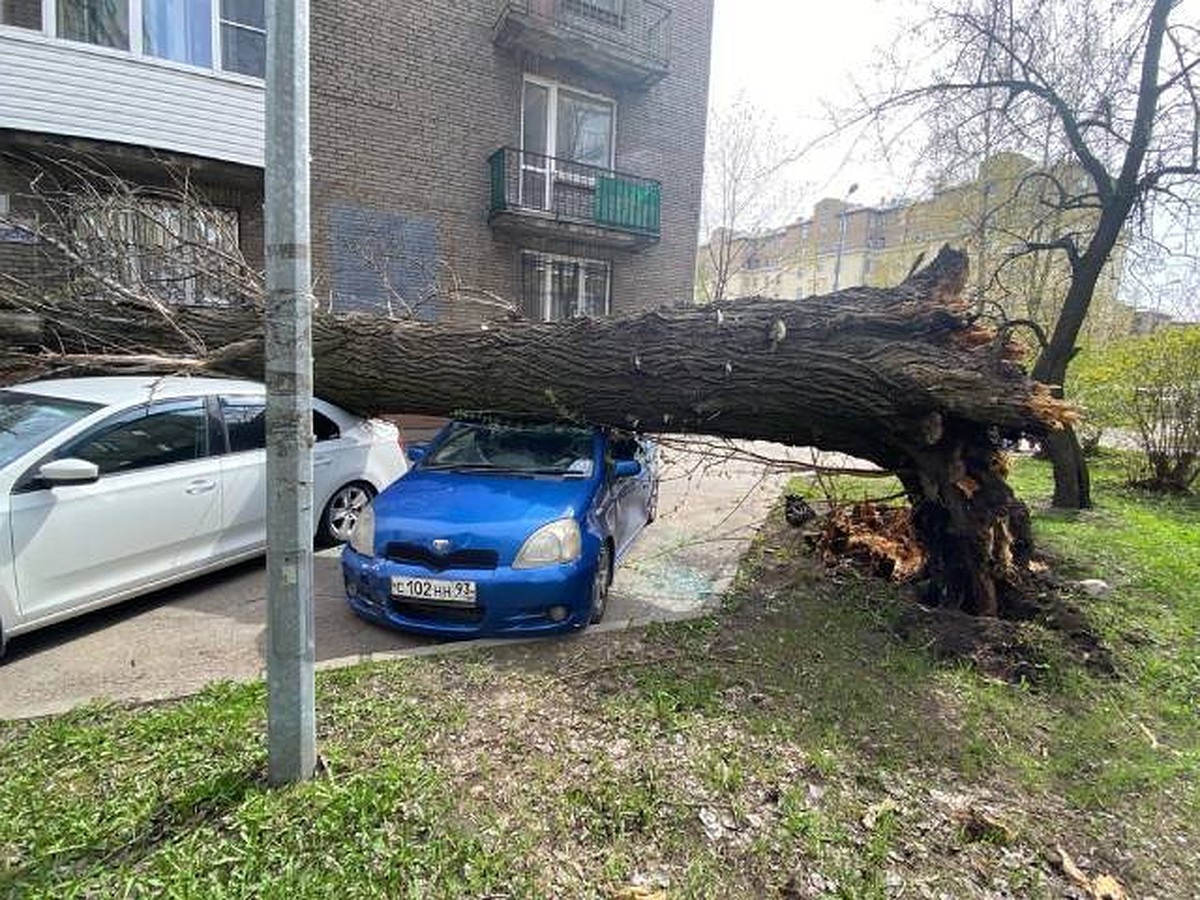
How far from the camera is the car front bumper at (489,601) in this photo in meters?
4.06

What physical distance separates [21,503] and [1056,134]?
11.0 m

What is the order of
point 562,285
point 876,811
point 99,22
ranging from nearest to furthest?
point 876,811
point 99,22
point 562,285

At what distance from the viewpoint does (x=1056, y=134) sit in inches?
336

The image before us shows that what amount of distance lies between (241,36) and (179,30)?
84cm

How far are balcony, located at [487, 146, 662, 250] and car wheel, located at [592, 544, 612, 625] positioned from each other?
939 cm

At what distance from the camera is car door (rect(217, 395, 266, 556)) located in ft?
16.5

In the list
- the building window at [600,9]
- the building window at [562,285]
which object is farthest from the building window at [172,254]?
the building window at [600,9]

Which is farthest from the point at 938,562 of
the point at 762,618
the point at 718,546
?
the point at 718,546

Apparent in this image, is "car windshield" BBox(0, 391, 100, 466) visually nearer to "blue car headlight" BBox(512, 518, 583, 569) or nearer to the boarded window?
"blue car headlight" BBox(512, 518, 583, 569)

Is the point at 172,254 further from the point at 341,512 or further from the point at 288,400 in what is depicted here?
the point at 288,400

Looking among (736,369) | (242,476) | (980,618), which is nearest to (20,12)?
(242,476)

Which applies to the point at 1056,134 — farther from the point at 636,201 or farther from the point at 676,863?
the point at 676,863

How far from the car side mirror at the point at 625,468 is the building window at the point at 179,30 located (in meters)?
9.34

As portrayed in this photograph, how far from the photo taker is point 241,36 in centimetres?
1021
